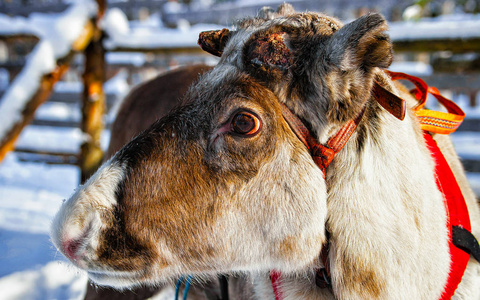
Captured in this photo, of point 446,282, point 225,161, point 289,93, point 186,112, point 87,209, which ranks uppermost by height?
point 289,93

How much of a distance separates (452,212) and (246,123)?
100 centimetres

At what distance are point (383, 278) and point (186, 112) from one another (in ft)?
3.27

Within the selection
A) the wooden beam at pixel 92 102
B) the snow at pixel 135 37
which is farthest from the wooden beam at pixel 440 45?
the wooden beam at pixel 92 102

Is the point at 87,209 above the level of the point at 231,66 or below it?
below

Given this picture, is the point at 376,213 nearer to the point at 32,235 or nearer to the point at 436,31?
the point at 436,31

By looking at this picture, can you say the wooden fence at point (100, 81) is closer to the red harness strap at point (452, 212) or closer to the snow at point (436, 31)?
the snow at point (436, 31)

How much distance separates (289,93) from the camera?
1.36 m

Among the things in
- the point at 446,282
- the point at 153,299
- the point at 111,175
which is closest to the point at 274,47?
the point at 111,175

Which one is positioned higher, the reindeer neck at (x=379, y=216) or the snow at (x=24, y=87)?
the reindeer neck at (x=379, y=216)

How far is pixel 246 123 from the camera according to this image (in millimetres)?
1321

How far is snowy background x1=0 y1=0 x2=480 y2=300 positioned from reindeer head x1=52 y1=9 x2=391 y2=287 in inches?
15.2

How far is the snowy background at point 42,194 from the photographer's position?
350 cm

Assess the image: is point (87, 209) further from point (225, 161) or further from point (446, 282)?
point (446, 282)

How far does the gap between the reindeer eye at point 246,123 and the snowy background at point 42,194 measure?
92cm
